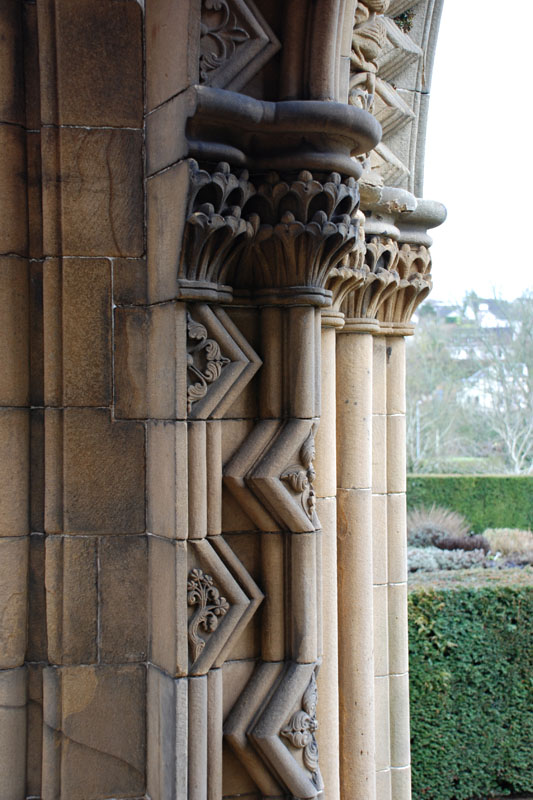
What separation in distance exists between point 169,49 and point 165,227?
431 mm

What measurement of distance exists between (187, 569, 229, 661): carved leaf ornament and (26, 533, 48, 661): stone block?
442mm

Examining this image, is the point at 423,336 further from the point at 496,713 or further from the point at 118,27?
the point at 118,27

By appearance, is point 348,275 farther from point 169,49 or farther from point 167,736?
point 167,736

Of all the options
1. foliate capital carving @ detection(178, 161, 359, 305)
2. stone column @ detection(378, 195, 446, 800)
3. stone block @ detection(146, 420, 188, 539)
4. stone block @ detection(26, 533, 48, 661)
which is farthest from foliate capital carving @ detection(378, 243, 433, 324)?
stone block @ detection(26, 533, 48, 661)

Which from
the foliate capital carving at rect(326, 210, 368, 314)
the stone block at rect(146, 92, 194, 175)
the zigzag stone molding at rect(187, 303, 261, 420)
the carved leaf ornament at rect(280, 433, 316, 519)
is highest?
the stone block at rect(146, 92, 194, 175)

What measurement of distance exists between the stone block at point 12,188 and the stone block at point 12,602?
774 mm

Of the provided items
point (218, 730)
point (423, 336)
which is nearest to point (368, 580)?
point (218, 730)

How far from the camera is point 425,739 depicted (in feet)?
21.9

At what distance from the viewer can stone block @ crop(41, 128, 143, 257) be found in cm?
216

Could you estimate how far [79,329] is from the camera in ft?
7.11

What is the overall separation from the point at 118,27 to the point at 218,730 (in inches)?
69.8

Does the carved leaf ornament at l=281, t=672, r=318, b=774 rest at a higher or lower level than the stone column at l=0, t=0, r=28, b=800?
lower

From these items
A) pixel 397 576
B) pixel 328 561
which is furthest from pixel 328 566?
pixel 397 576

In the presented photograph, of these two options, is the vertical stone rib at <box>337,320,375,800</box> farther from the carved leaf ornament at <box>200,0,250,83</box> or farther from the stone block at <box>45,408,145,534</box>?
the carved leaf ornament at <box>200,0,250,83</box>
